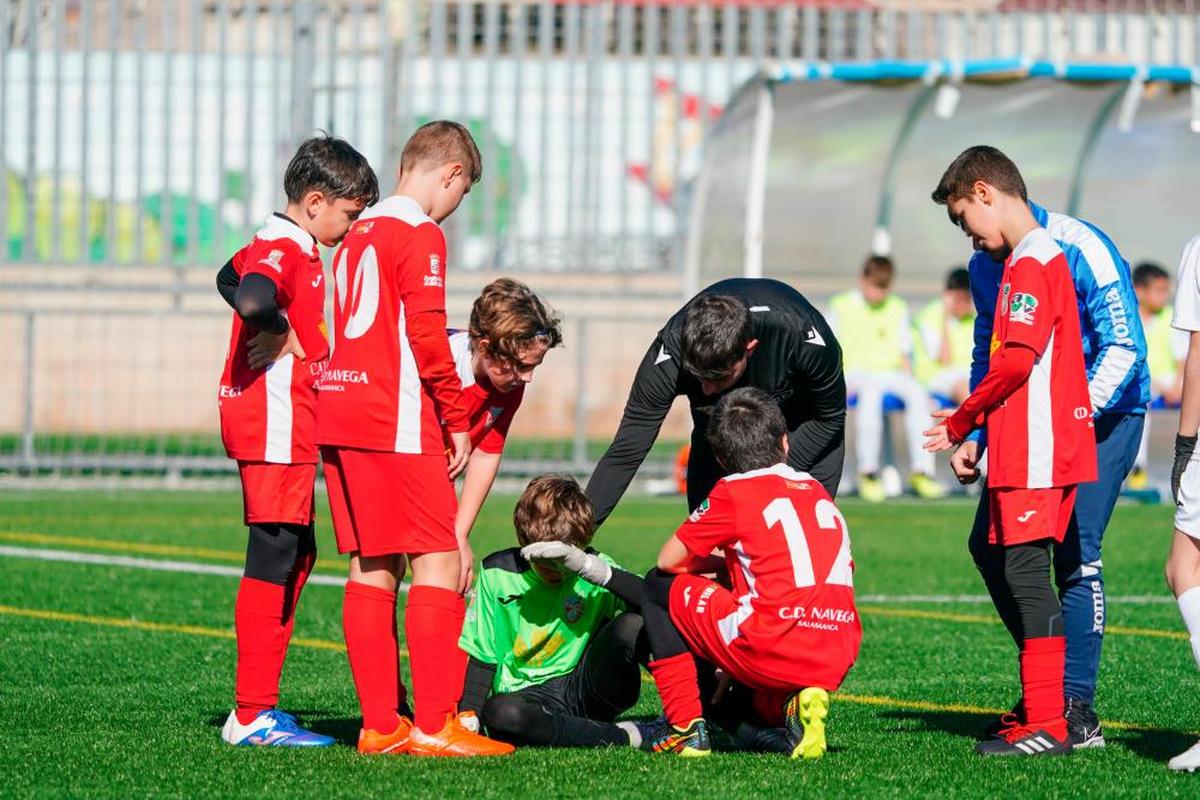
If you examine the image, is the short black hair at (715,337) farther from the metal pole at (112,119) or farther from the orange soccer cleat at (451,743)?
the metal pole at (112,119)

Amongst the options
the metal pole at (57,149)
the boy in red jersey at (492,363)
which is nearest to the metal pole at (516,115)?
the metal pole at (57,149)

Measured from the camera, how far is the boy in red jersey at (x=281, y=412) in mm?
5828

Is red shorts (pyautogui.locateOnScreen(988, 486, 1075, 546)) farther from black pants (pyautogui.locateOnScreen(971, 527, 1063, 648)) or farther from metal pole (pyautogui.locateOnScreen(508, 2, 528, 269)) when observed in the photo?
metal pole (pyautogui.locateOnScreen(508, 2, 528, 269))

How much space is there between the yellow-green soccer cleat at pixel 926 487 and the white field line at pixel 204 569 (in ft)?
19.6

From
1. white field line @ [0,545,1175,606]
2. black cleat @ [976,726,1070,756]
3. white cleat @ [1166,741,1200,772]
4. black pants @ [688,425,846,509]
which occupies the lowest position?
white field line @ [0,545,1175,606]

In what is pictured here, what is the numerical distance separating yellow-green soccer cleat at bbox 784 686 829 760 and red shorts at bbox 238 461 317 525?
5.26 ft

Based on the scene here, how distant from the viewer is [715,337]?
540cm

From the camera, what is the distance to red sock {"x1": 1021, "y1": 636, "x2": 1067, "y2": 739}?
5.57 metres

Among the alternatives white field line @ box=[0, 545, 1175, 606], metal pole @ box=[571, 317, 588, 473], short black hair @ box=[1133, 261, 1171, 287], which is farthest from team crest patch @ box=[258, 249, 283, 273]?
metal pole @ box=[571, 317, 588, 473]

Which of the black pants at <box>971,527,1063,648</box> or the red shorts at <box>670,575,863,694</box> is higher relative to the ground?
the black pants at <box>971,527,1063,648</box>

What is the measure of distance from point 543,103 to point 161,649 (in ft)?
36.0

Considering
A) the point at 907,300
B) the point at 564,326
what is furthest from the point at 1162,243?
the point at 564,326

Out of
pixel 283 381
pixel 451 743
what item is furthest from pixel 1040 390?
pixel 283 381

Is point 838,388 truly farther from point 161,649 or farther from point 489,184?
point 489,184
